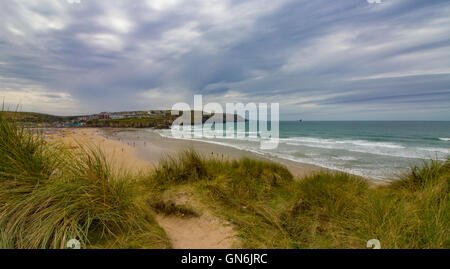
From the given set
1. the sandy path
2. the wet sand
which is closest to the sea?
the wet sand

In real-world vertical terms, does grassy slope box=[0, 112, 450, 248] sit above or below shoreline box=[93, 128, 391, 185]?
above

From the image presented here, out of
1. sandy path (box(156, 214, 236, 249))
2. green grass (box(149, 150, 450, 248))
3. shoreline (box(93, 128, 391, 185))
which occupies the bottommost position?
shoreline (box(93, 128, 391, 185))

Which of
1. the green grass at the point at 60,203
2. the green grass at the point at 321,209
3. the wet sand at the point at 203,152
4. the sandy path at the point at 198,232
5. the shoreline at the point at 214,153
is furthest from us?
the wet sand at the point at 203,152

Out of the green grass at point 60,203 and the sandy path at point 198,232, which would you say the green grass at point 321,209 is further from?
the green grass at point 60,203

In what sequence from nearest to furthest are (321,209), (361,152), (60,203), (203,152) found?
(60,203)
(321,209)
(203,152)
(361,152)

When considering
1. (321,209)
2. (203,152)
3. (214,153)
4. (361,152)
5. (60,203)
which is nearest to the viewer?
(60,203)

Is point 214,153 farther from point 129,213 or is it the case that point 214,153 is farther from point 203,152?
point 129,213

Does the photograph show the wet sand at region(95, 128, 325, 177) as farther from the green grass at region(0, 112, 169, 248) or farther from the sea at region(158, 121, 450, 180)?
the green grass at region(0, 112, 169, 248)

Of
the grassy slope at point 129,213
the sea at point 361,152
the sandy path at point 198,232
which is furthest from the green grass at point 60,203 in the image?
the sea at point 361,152

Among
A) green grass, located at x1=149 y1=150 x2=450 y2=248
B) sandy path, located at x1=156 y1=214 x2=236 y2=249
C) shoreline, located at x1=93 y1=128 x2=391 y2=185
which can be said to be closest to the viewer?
green grass, located at x1=149 y1=150 x2=450 y2=248

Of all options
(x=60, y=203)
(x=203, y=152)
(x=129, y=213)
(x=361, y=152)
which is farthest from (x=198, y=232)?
(x=361, y=152)
